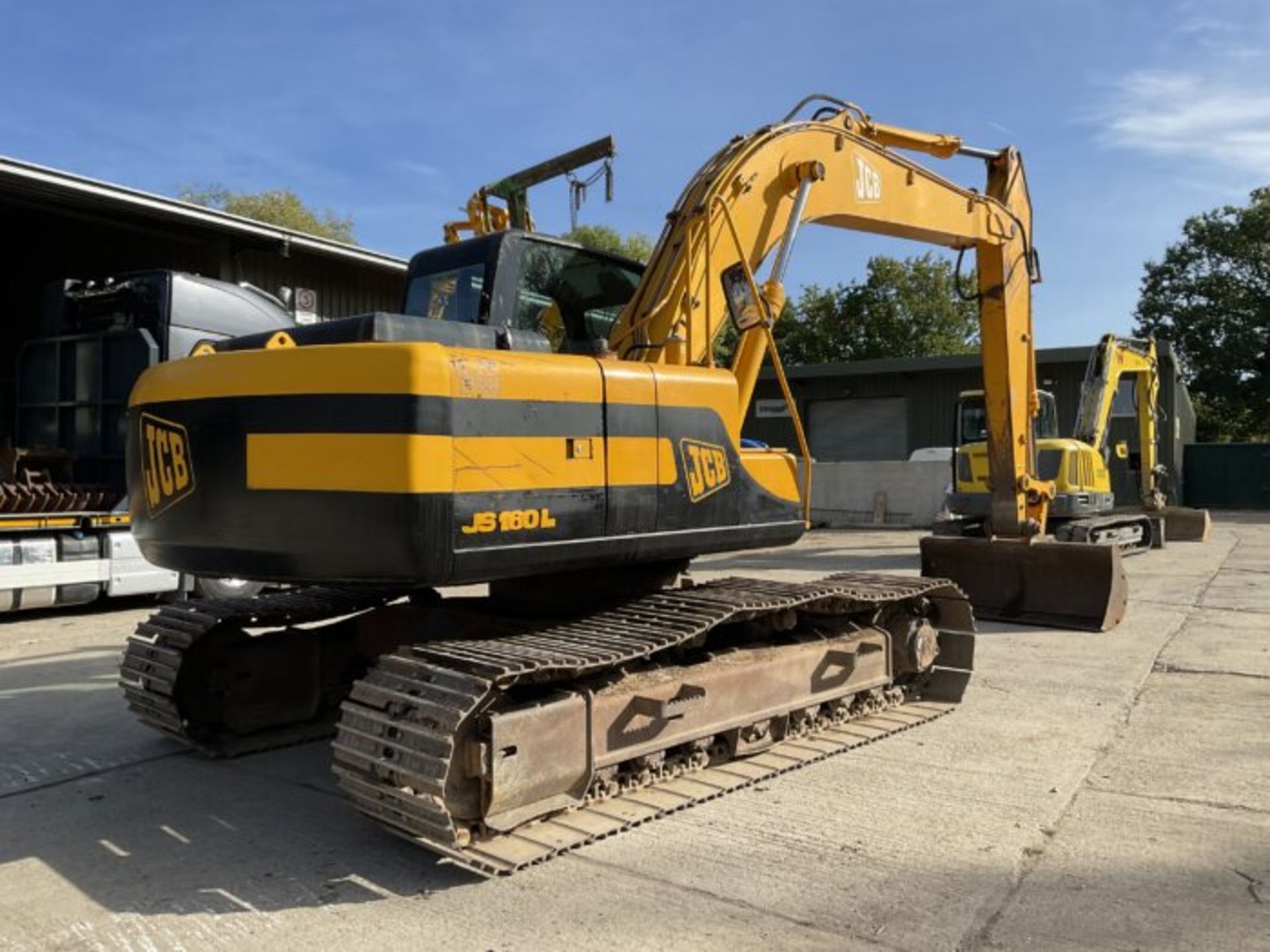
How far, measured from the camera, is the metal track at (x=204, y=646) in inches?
199

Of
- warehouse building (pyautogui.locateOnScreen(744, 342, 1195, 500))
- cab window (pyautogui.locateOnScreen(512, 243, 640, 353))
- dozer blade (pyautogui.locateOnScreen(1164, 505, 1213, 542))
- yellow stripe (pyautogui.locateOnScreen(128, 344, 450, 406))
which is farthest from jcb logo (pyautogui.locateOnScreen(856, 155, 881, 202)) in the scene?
warehouse building (pyautogui.locateOnScreen(744, 342, 1195, 500))

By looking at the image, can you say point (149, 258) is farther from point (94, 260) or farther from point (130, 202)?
point (130, 202)

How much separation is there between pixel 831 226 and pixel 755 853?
414 centimetres

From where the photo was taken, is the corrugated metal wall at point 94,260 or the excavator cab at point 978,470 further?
the corrugated metal wall at point 94,260

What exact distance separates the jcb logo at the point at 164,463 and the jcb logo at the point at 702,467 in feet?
6.45

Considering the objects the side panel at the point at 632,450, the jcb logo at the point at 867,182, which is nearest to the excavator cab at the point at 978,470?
the jcb logo at the point at 867,182

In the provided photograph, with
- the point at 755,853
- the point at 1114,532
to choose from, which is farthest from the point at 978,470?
the point at 755,853

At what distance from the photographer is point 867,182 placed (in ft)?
21.7

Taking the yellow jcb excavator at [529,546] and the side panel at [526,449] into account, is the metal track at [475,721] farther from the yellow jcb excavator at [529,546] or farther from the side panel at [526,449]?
the side panel at [526,449]

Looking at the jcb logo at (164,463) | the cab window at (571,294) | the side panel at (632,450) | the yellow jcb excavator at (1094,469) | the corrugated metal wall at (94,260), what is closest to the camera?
the jcb logo at (164,463)

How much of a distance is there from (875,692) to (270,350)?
12.1 ft

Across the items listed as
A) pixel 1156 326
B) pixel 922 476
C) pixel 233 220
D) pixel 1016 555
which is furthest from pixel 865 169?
pixel 1156 326

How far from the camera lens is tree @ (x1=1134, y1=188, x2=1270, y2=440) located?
38500mm

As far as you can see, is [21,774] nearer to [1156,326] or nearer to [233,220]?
[233,220]
